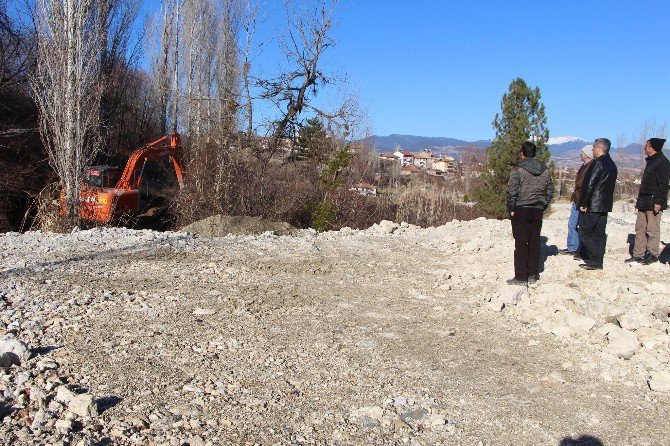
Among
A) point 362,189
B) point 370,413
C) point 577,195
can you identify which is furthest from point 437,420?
point 362,189

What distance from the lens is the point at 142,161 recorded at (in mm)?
14734

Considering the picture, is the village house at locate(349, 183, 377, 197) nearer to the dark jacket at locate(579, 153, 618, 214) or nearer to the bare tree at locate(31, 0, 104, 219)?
the bare tree at locate(31, 0, 104, 219)

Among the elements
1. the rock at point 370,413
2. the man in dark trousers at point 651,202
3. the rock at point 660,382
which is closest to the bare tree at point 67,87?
the rock at point 370,413

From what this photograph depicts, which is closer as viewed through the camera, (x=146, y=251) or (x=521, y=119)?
(x=146, y=251)

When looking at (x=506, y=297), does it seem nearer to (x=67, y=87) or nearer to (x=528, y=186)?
(x=528, y=186)

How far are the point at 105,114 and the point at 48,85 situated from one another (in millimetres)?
12708

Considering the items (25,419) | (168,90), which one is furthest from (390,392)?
(168,90)

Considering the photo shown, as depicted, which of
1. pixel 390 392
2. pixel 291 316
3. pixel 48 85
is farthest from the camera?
pixel 48 85

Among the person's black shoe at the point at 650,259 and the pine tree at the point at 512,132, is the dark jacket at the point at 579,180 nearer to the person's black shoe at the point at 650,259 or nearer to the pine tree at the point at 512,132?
the person's black shoe at the point at 650,259

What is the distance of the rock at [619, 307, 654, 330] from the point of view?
16.7 ft

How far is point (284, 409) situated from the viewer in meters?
3.56

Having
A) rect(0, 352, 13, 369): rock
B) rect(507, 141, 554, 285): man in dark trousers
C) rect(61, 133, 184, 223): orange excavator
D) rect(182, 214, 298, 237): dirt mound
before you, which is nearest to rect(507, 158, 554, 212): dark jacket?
rect(507, 141, 554, 285): man in dark trousers

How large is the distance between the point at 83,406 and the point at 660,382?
4033 millimetres

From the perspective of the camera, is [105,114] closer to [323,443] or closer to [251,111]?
[251,111]
